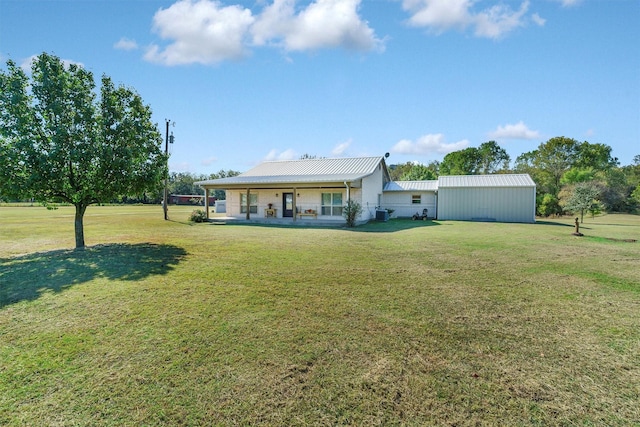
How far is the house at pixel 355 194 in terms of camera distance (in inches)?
766

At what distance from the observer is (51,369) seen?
3350 millimetres

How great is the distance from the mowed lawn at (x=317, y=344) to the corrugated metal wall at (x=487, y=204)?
1589 cm

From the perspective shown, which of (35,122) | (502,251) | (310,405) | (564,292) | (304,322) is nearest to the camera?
(310,405)

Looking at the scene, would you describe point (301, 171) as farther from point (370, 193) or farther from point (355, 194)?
point (355, 194)

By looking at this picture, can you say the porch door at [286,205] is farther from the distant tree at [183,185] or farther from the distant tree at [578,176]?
the distant tree at [183,185]

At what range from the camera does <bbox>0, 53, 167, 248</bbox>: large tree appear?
8742 mm

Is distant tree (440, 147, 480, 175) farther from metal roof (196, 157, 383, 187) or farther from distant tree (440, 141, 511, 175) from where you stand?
metal roof (196, 157, 383, 187)

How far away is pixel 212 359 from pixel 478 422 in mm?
2638

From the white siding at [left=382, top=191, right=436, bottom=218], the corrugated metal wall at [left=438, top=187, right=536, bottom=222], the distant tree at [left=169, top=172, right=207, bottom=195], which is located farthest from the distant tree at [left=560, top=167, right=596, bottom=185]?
the distant tree at [left=169, top=172, right=207, bottom=195]

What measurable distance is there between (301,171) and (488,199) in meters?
13.5

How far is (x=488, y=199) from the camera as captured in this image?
74.6 feet

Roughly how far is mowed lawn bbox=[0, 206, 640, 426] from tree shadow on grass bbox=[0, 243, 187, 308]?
0.06 metres

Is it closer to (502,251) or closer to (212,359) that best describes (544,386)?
(212,359)

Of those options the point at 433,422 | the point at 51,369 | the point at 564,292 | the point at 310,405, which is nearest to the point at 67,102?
the point at 51,369
